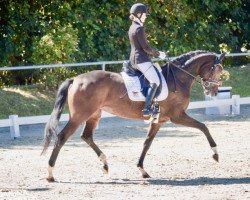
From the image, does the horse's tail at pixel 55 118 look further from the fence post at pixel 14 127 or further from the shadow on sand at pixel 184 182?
the fence post at pixel 14 127

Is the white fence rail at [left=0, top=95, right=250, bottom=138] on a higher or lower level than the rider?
lower

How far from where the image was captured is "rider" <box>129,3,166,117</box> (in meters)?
11.2

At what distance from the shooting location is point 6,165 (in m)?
12.4

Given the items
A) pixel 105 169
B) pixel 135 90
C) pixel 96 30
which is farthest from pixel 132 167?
pixel 96 30

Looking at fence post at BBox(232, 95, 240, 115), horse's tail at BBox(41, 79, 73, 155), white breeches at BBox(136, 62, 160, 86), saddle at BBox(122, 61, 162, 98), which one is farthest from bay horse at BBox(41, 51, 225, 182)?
fence post at BBox(232, 95, 240, 115)

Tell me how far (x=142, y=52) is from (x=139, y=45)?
0.43 ft

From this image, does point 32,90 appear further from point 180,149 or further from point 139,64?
point 139,64

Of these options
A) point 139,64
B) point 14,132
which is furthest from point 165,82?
point 14,132

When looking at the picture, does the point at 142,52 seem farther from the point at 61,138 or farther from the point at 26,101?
the point at 26,101

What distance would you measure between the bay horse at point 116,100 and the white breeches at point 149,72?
31 centimetres

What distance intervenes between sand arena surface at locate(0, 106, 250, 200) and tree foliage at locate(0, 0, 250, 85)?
315cm

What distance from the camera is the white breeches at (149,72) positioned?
37.4ft

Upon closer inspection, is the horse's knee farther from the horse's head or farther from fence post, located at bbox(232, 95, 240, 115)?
fence post, located at bbox(232, 95, 240, 115)

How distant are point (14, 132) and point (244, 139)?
4.72 m
